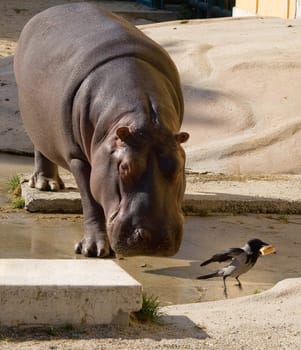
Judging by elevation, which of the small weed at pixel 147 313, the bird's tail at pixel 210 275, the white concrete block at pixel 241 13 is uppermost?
the small weed at pixel 147 313

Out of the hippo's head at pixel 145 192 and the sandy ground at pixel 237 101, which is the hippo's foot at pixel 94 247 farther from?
the sandy ground at pixel 237 101

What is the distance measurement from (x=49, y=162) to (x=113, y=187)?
2.24 meters

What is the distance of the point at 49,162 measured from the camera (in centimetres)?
782

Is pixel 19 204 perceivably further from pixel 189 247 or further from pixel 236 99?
pixel 236 99

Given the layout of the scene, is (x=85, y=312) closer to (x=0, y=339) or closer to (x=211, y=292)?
(x=0, y=339)

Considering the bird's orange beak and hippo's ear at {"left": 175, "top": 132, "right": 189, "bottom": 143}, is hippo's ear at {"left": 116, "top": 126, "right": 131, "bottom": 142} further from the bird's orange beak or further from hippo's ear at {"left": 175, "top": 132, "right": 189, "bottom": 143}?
the bird's orange beak

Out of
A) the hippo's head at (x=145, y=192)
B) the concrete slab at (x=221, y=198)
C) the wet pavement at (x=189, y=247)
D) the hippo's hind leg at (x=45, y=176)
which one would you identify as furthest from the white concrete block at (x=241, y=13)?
the hippo's head at (x=145, y=192)

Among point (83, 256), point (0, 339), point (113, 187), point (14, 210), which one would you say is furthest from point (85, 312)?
point (14, 210)

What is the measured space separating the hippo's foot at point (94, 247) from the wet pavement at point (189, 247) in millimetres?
64

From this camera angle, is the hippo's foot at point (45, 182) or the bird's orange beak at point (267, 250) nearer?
the bird's orange beak at point (267, 250)

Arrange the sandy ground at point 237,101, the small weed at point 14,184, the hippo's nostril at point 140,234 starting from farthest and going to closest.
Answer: the sandy ground at point 237,101
the small weed at point 14,184
the hippo's nostril at point 140,234

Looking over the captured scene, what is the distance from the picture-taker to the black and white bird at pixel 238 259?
5652 millimetres

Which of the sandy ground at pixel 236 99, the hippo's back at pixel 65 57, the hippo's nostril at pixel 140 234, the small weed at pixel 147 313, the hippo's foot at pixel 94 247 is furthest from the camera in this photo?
the sandy ground at pixel 236 99

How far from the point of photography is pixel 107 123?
6035 millimetres
